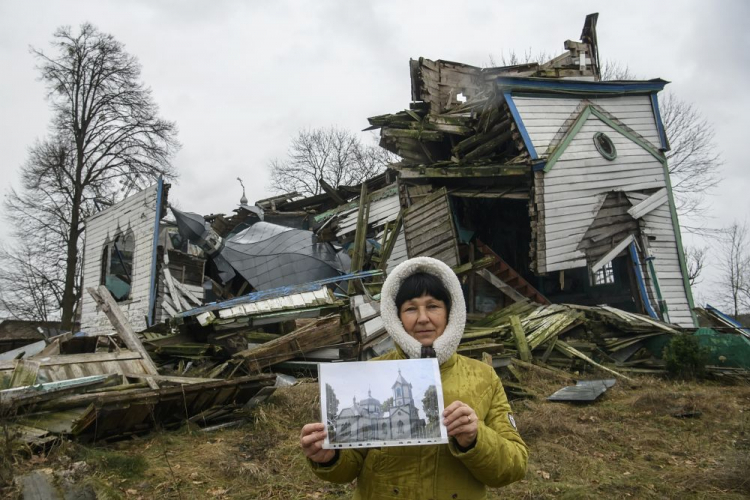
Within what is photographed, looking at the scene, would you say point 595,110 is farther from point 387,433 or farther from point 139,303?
point 387,433

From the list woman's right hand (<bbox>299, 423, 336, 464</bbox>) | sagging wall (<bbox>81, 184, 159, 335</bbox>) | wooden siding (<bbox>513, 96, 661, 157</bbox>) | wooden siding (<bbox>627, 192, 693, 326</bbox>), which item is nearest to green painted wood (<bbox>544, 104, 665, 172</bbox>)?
wooden siding (<bbox>513, 96, 661, 157</bbox>)

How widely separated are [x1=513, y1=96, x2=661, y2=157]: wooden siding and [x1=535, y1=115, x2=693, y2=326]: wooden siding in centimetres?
55

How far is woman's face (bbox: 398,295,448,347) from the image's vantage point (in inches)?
79.3

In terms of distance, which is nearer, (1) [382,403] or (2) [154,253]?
(1) [382,403]

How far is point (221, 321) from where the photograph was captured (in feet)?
34.4

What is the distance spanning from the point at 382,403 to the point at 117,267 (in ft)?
56.7

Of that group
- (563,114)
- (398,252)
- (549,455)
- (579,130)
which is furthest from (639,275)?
(549,455)

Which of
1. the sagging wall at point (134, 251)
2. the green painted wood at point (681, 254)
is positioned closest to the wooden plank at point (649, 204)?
the green painted wood at point (681, 254)

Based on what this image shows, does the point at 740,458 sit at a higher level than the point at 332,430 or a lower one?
lower

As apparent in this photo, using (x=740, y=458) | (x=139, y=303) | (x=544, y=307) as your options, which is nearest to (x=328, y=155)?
(x=139, y=303)

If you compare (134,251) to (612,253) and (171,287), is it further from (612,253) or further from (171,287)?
(612,253)

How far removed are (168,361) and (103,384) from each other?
148 inches

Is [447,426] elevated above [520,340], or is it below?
above

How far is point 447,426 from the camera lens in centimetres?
166
